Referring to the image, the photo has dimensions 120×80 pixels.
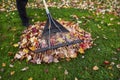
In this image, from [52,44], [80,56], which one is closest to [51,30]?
[52,44]

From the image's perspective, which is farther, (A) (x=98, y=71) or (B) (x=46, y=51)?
(B) (x=46, y=51)

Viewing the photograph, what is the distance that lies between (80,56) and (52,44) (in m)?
0.73

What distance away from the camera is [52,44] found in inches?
206

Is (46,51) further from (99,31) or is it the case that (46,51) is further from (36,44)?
(99,31)

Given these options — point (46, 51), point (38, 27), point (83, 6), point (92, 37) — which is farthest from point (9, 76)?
point (83, 6)

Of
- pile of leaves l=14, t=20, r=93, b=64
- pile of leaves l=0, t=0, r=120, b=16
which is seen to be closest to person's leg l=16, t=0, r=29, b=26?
pile of leaves l=14, t=20, r=93, b=64

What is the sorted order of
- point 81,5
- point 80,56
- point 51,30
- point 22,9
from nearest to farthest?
1. point 80,56
2. point 51,30
3. point 22,9
4. point 81,5

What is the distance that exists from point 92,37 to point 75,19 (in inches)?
46.9

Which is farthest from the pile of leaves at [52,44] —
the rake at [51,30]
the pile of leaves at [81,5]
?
the pile of leaves at [81,5]

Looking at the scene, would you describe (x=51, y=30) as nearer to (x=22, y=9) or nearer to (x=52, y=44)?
(x=52, y=44)

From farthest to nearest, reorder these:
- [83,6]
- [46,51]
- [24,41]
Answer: [83,6], [24,41], [46,51]

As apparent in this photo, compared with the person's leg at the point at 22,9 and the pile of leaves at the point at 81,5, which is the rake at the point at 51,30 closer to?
the person's leg at the point at 22,9

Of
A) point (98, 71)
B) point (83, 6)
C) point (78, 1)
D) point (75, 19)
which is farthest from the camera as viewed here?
point (78, 1)

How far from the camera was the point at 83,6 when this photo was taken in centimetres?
785
